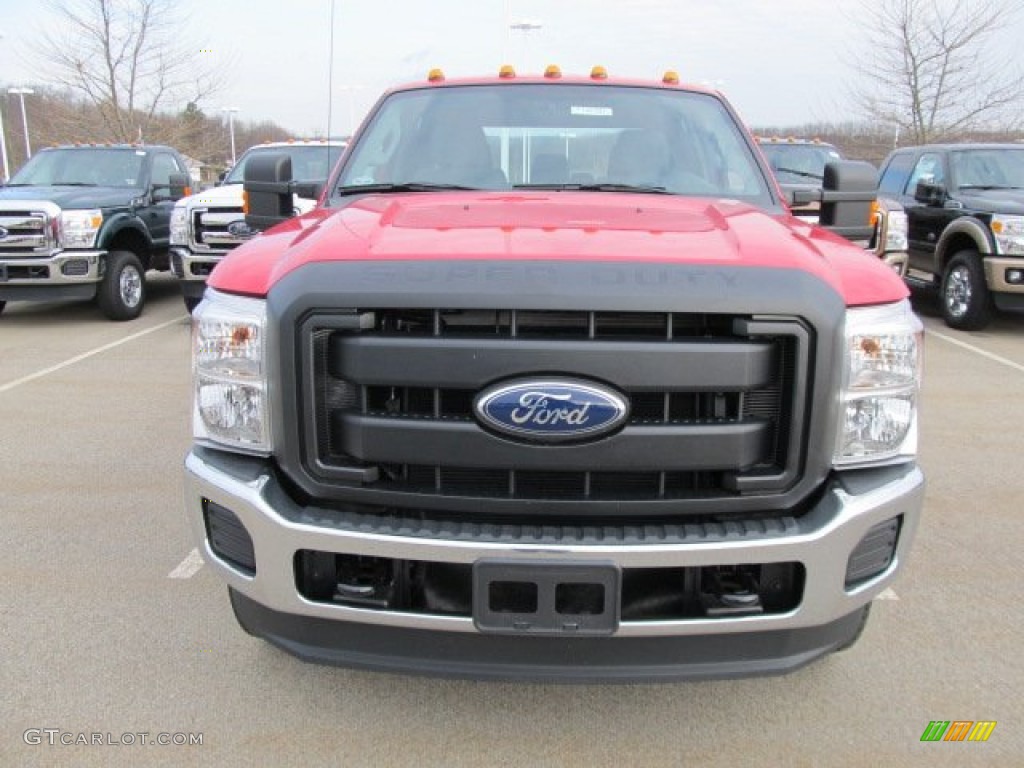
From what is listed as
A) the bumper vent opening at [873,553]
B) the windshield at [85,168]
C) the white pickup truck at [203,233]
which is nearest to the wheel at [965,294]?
the white pickup truck at [203,233]

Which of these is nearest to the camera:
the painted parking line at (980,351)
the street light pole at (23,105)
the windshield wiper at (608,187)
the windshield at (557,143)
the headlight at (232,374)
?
the headlight at (232,374)

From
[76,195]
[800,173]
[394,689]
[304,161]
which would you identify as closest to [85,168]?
[76,195]

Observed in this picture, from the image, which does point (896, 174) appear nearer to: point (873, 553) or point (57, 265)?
point (873, 553)

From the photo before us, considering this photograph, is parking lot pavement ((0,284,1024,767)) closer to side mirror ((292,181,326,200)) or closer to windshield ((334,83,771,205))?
side mirror ((292,181,326,200))

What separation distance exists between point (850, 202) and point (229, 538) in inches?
105

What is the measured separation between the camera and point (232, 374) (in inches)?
87.6

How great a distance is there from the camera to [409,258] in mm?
2100

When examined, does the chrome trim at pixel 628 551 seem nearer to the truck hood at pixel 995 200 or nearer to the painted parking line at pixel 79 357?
the painted parking line at pixel 79 357

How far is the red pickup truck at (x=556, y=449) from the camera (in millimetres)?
2002

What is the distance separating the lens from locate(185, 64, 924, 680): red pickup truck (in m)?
2.00

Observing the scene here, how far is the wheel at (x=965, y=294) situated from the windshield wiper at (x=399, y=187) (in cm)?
733

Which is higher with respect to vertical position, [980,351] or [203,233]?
[203,233]

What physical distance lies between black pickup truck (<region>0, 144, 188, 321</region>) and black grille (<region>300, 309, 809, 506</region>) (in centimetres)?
832


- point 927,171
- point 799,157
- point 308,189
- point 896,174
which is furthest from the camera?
point 799,157
